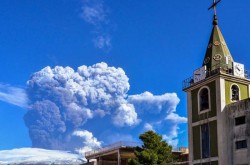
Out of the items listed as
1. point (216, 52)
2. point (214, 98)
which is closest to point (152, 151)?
point (214, 98)

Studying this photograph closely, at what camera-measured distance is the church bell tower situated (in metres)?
46.7

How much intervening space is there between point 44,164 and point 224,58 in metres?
132

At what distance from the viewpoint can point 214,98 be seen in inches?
1897

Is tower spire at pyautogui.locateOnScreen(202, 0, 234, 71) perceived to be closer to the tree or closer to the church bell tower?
the church bell tower

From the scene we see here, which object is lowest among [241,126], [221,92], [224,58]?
[241,126]

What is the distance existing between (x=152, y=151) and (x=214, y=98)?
900 cm

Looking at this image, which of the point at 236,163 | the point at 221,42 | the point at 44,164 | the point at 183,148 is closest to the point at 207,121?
the point at 236,163

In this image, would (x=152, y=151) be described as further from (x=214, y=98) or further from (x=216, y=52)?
(x=216, y=52)

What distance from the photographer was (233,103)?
4641cm

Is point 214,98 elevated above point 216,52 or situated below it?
below

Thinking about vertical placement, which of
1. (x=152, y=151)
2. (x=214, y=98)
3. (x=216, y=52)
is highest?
(x=216, y=52)

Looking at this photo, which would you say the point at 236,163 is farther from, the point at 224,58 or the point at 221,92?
the point at 224,58

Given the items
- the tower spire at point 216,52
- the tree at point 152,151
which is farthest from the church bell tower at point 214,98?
the tree at point 152,151

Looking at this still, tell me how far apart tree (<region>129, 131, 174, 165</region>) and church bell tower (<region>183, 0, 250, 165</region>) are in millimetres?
2985
